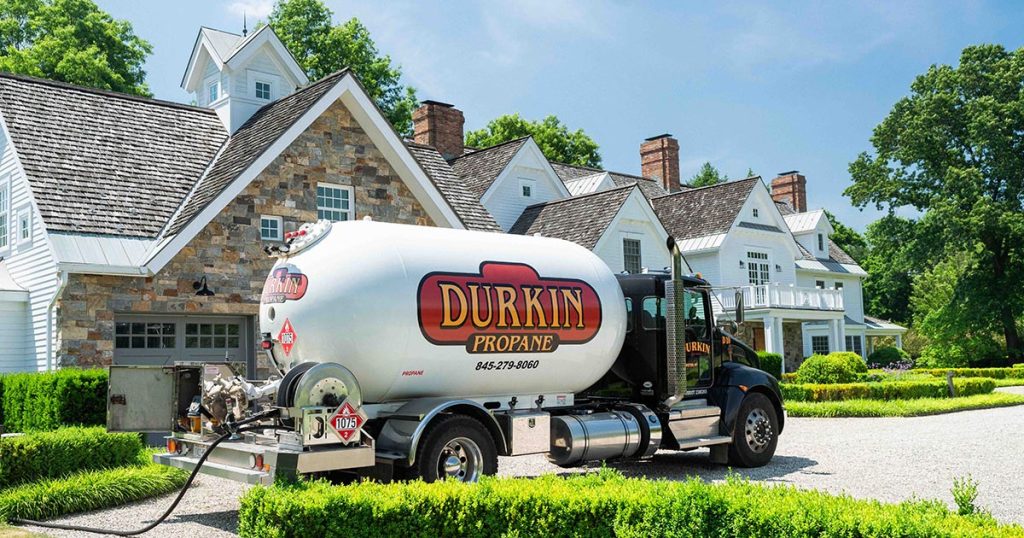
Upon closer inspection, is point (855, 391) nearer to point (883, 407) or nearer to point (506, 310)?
point (883, 407)

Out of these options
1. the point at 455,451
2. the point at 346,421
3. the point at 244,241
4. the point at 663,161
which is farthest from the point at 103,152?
the point at 663,161

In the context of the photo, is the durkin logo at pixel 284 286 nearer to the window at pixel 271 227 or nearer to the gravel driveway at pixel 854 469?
the gravel driveway at pixel 854 469

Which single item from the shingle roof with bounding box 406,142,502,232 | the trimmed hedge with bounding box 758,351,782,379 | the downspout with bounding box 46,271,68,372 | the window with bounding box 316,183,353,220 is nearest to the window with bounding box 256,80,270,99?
the shingle roof with bounding box 406,142,502,232

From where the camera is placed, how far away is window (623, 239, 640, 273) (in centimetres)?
3193

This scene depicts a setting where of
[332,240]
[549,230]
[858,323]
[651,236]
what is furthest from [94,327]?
[858,323]

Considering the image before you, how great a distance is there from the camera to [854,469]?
41.5ft

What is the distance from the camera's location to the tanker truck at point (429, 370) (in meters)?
9.18

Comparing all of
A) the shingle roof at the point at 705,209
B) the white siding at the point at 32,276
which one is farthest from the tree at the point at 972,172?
the white siding at the point at 32,276

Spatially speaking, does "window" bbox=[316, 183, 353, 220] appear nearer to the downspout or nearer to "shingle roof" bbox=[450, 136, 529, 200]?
the downspout

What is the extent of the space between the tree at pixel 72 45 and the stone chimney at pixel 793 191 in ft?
113

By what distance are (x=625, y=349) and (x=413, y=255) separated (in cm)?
401

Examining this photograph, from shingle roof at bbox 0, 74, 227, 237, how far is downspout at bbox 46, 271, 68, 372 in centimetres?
103

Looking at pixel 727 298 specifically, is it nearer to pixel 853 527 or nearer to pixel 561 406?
pixel 561 406

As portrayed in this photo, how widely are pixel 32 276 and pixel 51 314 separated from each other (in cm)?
162
